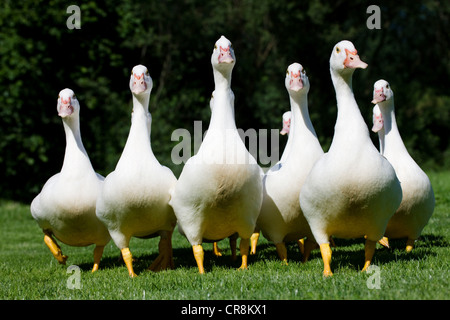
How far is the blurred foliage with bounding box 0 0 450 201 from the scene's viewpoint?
19.0 m

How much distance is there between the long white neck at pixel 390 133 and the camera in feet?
24.6

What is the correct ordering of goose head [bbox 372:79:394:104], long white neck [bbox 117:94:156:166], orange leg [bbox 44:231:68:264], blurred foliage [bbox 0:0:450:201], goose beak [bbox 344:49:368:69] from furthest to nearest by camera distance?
blurred foliage [bbox 0:0:450:201] → orange leg [bbox 44:231:68:264] → goose head [bbox 372:79:394:104] → long white neck [bbox 117:94:156:166] → goose beak [bbox 344:49:368:69]

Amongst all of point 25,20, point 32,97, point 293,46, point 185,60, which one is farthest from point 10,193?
point 293,46

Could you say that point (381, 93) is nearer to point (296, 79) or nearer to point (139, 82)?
point (296, 79)

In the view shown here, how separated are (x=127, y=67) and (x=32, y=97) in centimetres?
503

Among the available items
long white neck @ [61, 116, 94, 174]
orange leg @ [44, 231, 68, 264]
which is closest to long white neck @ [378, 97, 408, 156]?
long white neck @ [61, 116, 94, 174]

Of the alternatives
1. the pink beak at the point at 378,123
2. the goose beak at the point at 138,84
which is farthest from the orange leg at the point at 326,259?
the goose beak at the point at 138,84

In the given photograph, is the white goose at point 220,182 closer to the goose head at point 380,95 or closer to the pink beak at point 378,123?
the goose head at point 380,95

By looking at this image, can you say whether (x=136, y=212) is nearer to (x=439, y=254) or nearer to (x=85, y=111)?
(x=439, y=254)

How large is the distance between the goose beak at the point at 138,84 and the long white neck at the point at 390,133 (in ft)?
10.9

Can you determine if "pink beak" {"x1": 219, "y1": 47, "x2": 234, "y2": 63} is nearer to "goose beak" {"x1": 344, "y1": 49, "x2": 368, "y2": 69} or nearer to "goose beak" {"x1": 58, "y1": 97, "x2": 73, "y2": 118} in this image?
"goose beak" {"x1": 344, "y1": 49, "x2": 368, "y2": 69}

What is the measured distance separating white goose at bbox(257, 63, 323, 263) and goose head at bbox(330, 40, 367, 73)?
3.87 feet

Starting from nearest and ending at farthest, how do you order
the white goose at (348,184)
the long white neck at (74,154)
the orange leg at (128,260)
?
the white goose at (348,184), the orange leg at (128,260), the long white neck at (74,154)

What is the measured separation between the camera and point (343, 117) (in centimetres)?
588
